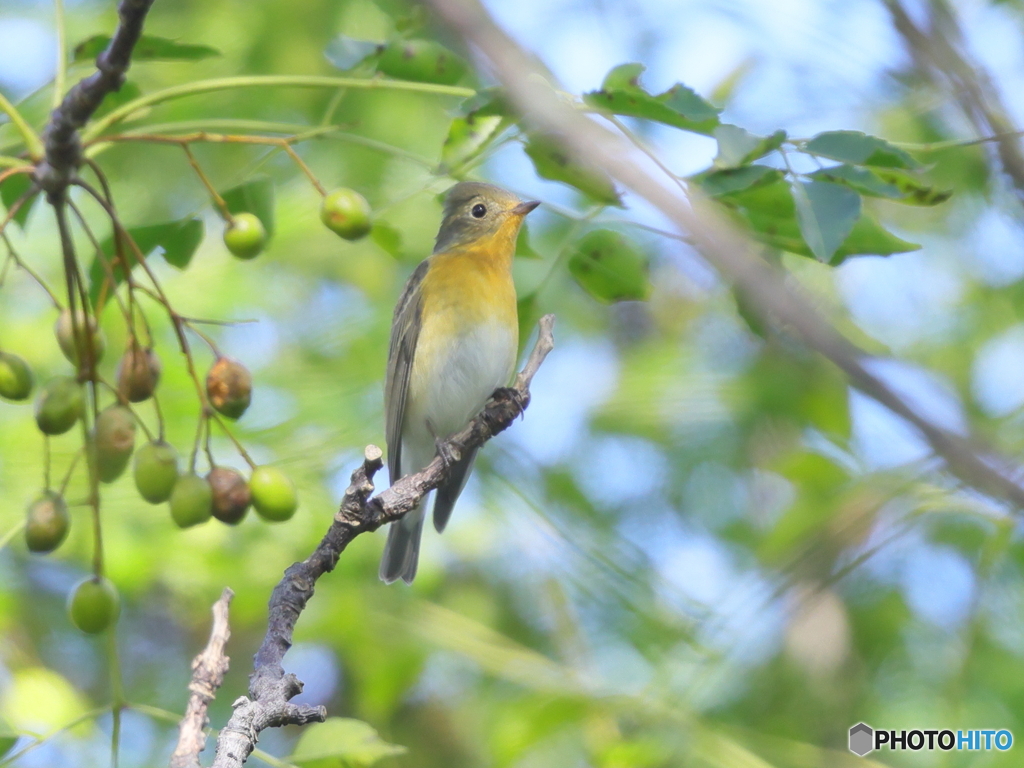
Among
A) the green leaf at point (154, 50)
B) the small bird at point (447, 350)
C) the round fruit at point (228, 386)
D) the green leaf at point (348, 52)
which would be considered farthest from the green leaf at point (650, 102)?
the small bird at point (447, 350)

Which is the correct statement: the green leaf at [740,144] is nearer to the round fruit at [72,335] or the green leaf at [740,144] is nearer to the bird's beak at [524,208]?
the round fruit at [72,335]

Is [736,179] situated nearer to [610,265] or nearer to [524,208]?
[610,265]

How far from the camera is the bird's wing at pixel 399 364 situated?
485 centimetres

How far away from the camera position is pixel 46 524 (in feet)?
8.78

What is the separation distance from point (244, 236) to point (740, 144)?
140 centimetres

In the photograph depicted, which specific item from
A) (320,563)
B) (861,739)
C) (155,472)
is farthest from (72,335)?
(861,739)

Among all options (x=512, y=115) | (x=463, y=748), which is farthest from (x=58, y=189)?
(x=463, y=748)

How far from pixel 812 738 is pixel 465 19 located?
4485mm

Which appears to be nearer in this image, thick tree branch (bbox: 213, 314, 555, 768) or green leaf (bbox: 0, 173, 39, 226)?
thick tree branch (bbox: 213, 314, 555, 768)

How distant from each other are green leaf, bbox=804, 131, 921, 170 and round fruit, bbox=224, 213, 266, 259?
1.51 m

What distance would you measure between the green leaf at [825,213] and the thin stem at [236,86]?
0.89 metres

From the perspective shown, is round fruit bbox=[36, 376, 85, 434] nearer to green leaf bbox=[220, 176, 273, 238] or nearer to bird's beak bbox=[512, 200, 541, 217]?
green leaf bbox=[220, 176, 273, 238]

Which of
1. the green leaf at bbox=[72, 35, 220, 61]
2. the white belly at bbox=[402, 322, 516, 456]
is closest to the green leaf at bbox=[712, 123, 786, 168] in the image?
the green leaf at bbox=[72, 35, 220, 61]

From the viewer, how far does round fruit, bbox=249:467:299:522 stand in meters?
2.82
